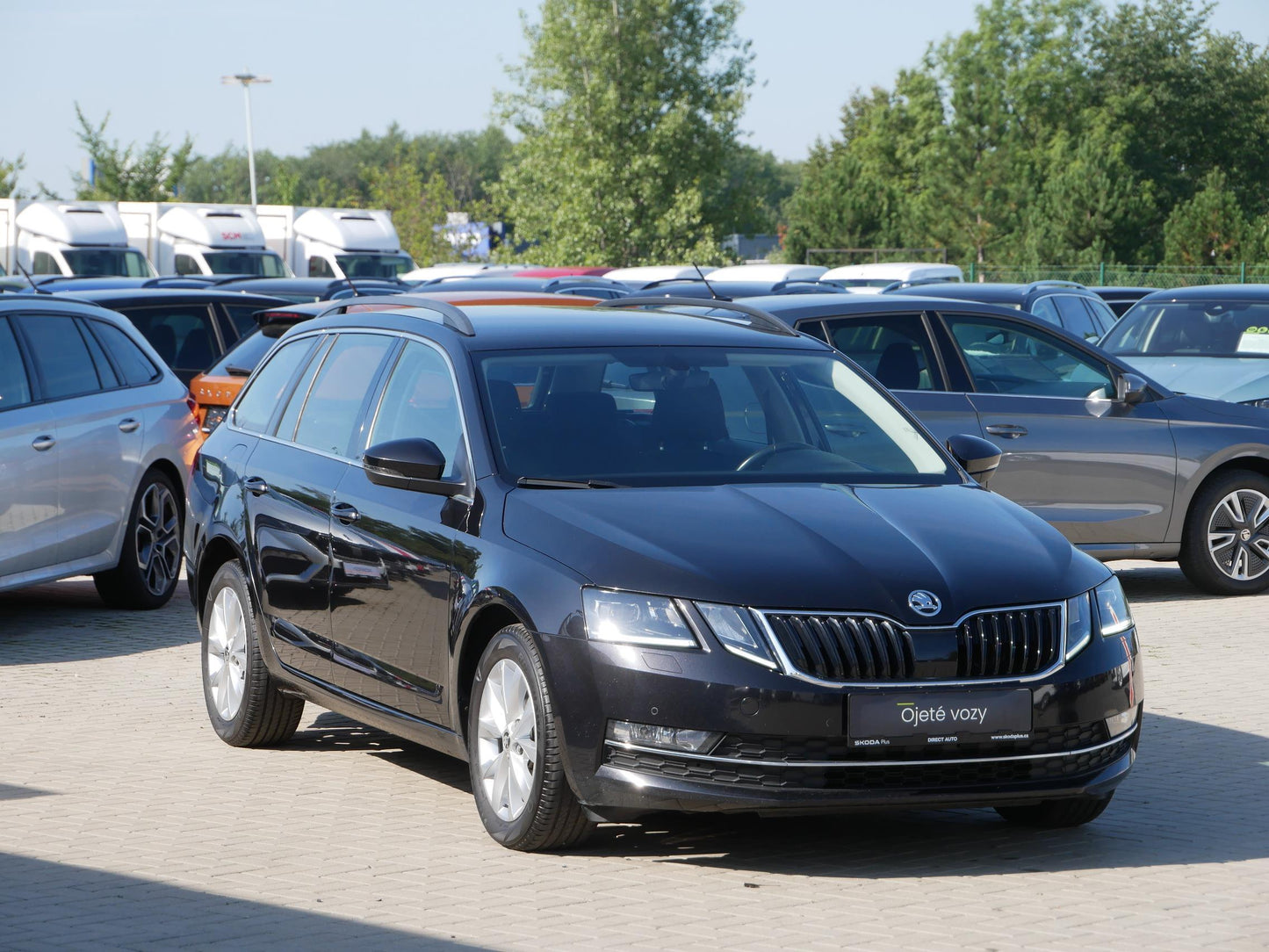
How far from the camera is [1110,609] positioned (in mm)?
5688

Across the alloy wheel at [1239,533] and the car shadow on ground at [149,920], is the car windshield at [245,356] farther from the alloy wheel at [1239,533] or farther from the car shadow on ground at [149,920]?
the car shadow on ground at [149,920]

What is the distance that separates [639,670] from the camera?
5133 mm

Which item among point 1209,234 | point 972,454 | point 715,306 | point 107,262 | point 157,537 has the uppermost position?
point 715,306

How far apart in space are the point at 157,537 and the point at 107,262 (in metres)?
27.6

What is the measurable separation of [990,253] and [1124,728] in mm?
63770

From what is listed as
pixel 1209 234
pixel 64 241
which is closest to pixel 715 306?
pixel 64 241

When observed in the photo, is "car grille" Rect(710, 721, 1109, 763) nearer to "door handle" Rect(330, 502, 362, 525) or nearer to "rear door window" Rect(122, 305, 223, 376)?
"door handle" Rect(330, 502, 362, 525)

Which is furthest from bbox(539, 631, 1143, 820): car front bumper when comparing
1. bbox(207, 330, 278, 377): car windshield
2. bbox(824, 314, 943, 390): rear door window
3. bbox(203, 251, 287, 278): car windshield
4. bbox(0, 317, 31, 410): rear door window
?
bbox(203, 251, 287, 278): car windshield

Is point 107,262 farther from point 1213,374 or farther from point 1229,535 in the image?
point 1229,535

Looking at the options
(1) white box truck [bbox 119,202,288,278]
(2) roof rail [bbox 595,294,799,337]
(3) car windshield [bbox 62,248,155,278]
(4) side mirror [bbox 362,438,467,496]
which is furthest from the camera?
(1) white box truck [bbox 119,202,288,278]

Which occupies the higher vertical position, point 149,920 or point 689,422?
point 689,422

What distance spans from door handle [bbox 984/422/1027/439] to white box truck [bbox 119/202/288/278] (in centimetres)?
2963

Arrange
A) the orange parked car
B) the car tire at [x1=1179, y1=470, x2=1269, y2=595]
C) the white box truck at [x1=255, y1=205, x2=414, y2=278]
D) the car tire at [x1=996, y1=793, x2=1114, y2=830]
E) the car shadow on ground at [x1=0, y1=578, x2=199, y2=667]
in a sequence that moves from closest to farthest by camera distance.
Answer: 1. the car tire at [x1=996, y1=793, x2=1114, y2=830]
2. the car shadow on ground at [x1=0, y1=578, x2=199, y2=667]
3. the car tire at [x1=1179, y1=470, x2=1269, y2=595]
4. the orange parked car
5. the white box truck at [x1=255, y1=205, x2=414, y2=278]

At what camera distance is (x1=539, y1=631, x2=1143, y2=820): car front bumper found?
5082mm
